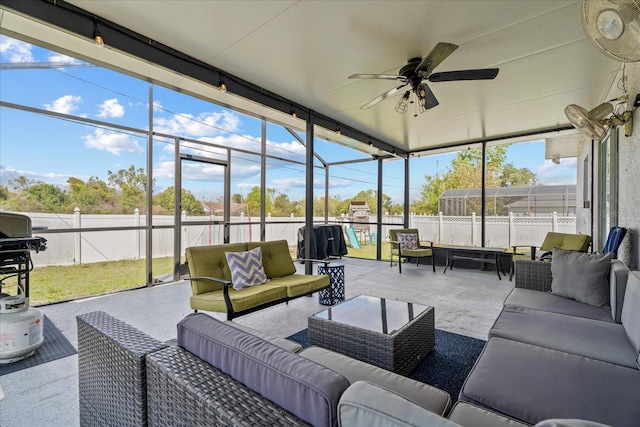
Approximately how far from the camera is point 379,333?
6.73 feet

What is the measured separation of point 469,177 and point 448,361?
23.9 feet

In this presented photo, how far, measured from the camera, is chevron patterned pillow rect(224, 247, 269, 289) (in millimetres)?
3014

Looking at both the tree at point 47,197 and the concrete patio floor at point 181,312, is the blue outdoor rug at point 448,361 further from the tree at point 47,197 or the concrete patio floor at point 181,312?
the tree at point 47,197

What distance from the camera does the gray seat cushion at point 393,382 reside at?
1133 mm

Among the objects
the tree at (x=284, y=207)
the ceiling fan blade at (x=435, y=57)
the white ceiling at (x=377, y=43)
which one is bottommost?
the tree at (x=284, y=207)

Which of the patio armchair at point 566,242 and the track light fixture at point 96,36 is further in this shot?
the patio armchair at point 566,242

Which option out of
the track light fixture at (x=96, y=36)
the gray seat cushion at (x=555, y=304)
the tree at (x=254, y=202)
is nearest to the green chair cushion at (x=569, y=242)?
the gray seat cushion at (x=555, y=304)

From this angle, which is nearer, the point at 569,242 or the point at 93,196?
the point at 93,196

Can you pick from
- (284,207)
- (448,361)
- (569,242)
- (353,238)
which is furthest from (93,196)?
(569,242)

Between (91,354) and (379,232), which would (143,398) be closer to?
(91,354)

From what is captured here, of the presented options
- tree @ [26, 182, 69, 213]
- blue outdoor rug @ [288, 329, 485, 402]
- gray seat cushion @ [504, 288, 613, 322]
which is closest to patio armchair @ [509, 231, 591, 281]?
gray seat cushion @ [504, 288, 613, 322]

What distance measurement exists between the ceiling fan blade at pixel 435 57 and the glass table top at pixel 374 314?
217cm

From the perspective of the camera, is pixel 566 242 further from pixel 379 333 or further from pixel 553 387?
pixel 553 387

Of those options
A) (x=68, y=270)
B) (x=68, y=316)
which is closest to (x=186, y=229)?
(x=68, y=270)
